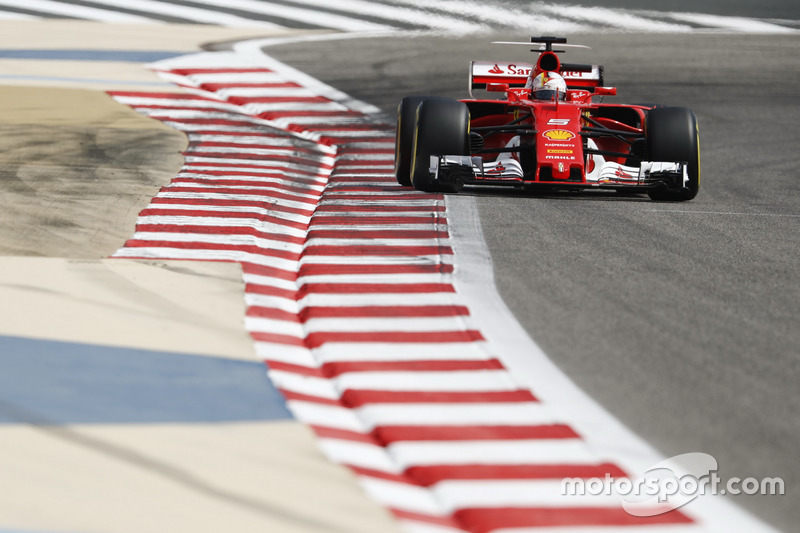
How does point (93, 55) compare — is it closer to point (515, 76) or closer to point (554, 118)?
point (515, 76)

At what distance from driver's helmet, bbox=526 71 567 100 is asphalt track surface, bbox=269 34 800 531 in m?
0.83

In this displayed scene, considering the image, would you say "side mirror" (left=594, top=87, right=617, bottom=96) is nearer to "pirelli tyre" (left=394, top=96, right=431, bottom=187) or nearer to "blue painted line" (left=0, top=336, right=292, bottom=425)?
"pirelli tyre" (left=394, top=96, right=431, bottom=187)

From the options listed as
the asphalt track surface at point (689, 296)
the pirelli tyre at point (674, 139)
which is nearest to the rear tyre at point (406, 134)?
the asphalt track surface at point (689, 296)

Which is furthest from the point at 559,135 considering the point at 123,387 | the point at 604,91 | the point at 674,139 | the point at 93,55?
the point at 93,55

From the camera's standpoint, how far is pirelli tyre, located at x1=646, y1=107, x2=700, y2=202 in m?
8.33

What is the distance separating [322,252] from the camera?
6602mm

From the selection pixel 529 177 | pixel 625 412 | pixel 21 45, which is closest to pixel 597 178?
pixel 529 177

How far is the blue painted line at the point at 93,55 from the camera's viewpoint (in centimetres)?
1507

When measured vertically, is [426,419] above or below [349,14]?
below

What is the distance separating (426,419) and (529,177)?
4.56 meters

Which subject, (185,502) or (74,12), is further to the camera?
(74,12)

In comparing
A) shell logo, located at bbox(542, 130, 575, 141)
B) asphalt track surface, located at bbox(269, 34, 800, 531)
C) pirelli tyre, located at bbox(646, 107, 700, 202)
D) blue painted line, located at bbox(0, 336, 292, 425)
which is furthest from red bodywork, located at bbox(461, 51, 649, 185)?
blue painted line, located at bbox(0, 336, 292, 425)

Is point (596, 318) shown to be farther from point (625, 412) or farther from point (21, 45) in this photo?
point (21, 45)

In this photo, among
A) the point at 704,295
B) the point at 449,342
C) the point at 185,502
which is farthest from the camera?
the point at 704,295
